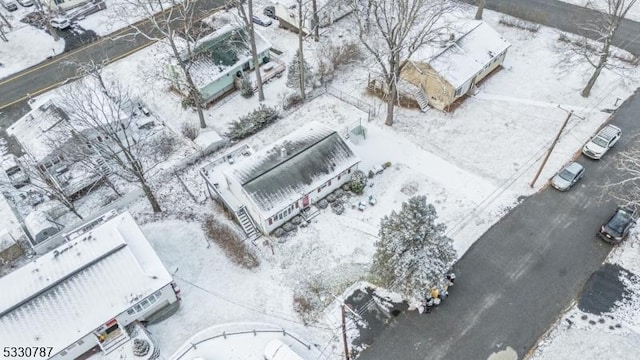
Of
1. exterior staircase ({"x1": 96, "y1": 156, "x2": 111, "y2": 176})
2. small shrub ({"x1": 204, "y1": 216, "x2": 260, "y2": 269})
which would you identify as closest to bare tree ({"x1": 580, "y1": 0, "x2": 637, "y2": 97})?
small shrub ({"x1": 204, "y1": 216, "x2": 260, "y2": 269})

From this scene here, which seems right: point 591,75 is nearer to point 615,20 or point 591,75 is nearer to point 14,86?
point 615,20

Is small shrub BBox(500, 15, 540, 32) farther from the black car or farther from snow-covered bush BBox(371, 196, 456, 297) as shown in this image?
snow-covered bush BBox(371, 196, 456, 297)

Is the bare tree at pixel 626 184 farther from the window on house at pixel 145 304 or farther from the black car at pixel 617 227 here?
the window on house at pixel 145 304

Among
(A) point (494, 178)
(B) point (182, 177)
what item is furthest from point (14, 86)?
(A) point (494, 178)

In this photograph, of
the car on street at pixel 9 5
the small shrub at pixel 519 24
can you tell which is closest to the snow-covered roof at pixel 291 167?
the small shrub at pixel 519 24

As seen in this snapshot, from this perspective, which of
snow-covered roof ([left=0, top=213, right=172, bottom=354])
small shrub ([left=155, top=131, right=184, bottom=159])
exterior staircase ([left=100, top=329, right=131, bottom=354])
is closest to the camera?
snow-covered roof ([left=0, top=213, right=172, bottom=354])

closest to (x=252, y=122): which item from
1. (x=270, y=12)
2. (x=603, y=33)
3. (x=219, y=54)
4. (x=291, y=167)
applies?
(x=219, y=54)

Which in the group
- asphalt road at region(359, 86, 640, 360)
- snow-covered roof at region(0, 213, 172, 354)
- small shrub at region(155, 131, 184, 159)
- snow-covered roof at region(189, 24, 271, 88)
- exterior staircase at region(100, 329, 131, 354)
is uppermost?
A: snow-covered roof at region(189, 24, 271, 88)
